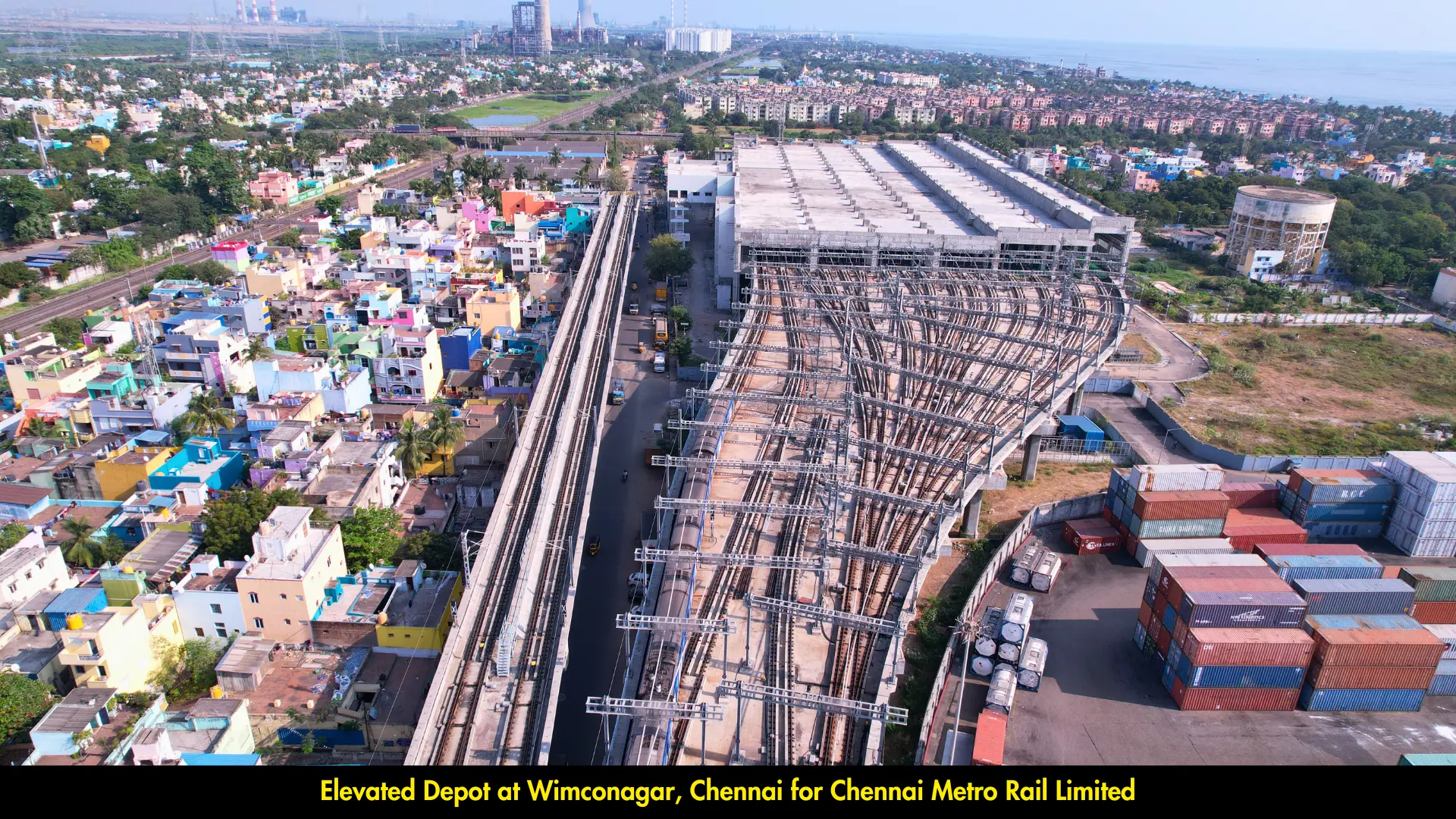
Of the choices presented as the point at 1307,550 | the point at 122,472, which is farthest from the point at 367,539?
the point at 1307,550

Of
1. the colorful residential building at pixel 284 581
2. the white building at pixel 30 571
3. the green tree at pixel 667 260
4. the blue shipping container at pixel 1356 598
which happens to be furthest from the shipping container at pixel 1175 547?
the green tree at pixel 667 260

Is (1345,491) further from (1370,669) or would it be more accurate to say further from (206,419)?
(206,419)

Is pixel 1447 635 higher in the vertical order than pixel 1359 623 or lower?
lower

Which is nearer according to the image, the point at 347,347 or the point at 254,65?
the point at 347,347

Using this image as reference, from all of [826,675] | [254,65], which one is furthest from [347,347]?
[254,65]

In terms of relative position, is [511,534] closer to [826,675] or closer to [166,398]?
[826,675]

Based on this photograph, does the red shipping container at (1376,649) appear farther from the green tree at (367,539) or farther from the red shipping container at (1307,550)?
the green tree at (367,539)
